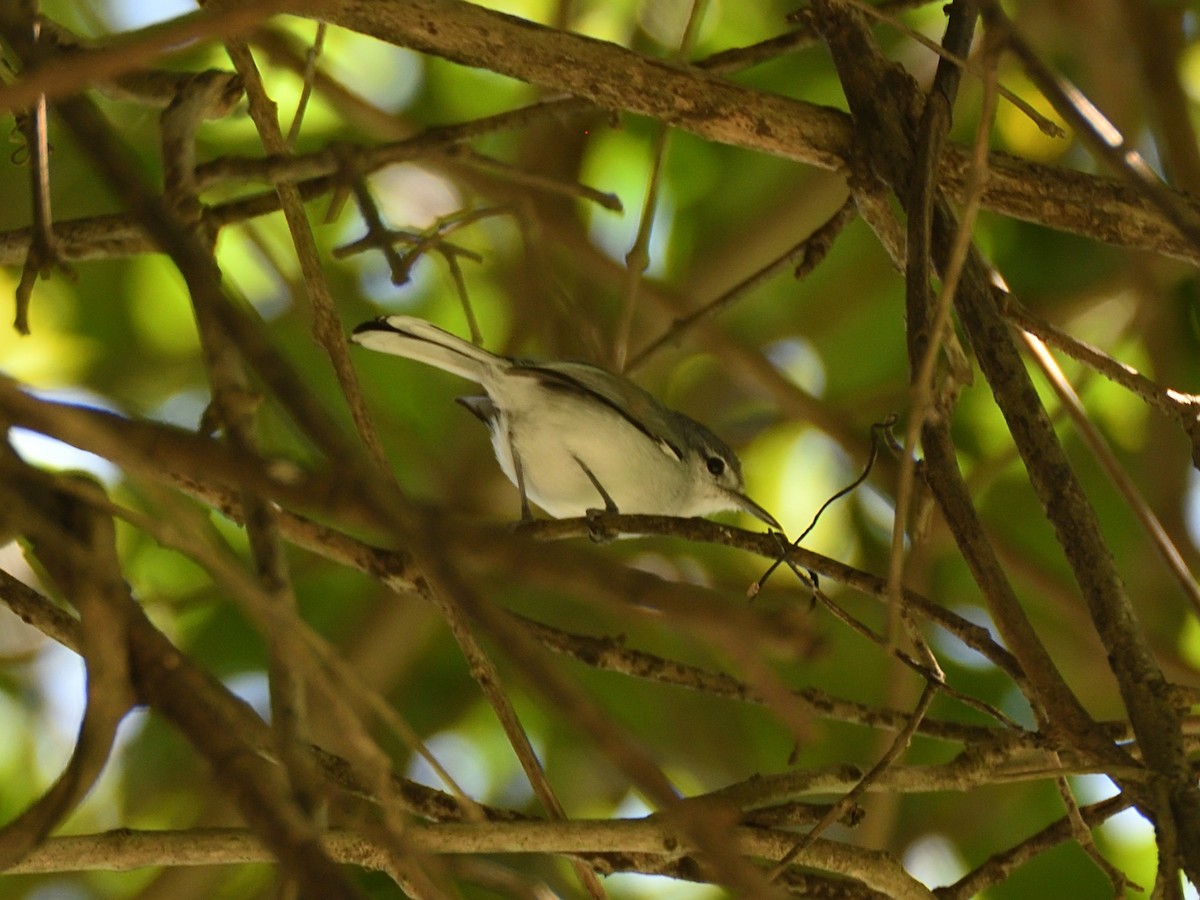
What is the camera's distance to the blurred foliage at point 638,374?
313 centimetres

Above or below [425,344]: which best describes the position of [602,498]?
above

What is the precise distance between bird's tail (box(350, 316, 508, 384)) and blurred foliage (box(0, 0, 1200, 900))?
0.34 metres

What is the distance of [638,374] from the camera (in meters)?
3.41

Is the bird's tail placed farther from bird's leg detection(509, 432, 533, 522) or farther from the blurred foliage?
the blurred foliage

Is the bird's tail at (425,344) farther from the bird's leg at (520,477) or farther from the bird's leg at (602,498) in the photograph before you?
the bird's leg at (602,498)

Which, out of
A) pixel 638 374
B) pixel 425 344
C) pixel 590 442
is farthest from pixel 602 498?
pixel 425 344

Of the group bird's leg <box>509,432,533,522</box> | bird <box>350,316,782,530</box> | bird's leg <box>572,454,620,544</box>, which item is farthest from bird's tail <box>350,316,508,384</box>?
bird's leg <box>572,454,620,544</box>

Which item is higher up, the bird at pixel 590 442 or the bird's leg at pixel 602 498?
the bird at pixel 590 442

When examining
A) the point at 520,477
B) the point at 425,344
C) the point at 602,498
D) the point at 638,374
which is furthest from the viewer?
the point at 638,374

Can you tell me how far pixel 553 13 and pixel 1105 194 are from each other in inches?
77.5

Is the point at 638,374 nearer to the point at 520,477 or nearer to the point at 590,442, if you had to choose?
the point at 590,442

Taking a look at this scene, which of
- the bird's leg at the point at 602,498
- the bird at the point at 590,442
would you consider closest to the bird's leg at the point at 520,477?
the bird at the point at 590,442

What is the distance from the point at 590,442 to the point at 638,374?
15.8 inches

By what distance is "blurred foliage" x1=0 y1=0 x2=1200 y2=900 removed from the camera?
10.3 feet
